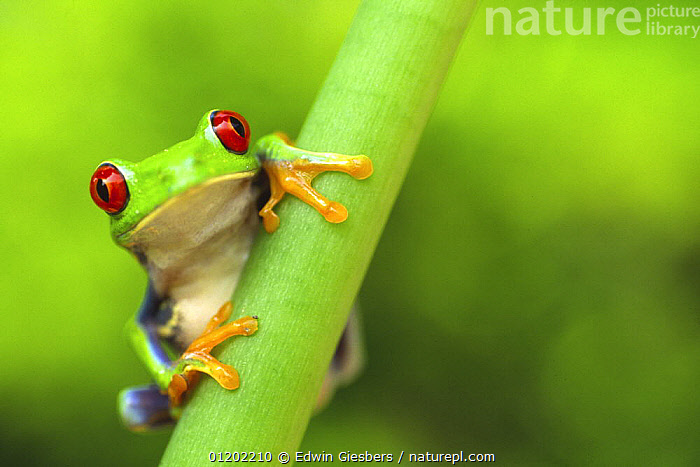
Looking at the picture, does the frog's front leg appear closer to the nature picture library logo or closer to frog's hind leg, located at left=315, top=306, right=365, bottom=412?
frog's hind leg, located at left=315, top=306, right=365, bottom=412

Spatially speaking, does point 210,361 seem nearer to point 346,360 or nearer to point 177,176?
point 177,176

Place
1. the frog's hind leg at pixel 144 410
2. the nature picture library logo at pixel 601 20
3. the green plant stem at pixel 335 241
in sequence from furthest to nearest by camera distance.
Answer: the nature picture library logo at pixel 601 20 < the frog's hind leg at pixel 144 410 < the green plant stem at pixel 335 241

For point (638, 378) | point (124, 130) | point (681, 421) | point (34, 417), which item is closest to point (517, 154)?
point (638, 378)

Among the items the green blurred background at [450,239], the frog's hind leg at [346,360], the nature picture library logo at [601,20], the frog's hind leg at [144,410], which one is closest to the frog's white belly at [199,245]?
the frog's hind leg at [144,410]

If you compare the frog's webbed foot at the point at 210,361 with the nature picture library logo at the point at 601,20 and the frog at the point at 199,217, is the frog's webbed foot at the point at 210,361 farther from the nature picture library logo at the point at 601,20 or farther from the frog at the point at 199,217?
the nature picture library logo at the point at 601,20

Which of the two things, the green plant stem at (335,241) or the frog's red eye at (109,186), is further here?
the frog's red eye at (109,186)

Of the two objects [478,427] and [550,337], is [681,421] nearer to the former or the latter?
[550,337]

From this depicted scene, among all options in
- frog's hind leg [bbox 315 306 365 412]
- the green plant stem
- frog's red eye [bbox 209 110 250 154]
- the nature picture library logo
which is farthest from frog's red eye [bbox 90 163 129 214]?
the nature picture library logo
